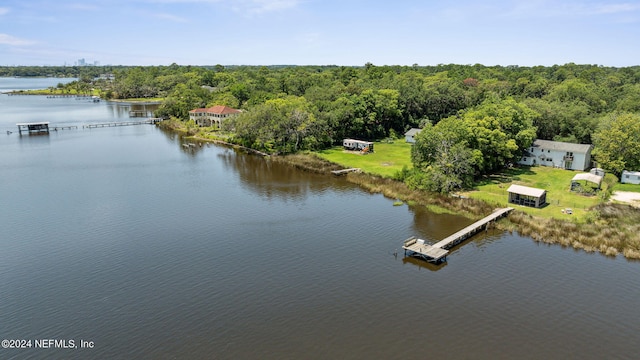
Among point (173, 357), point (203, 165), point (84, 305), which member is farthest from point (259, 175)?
point (173, 357)

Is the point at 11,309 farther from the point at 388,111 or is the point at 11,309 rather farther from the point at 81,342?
the point at 388,111

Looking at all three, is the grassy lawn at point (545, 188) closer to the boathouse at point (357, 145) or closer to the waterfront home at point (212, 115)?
the boathouse at point (357, 145)

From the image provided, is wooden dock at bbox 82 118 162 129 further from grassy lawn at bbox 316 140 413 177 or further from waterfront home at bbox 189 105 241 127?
grassy lawn at bbox 316 140 413 177

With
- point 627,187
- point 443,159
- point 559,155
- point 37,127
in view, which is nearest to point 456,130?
point 443,159

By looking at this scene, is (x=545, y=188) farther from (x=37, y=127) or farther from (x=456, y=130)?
(x=37, y=127)

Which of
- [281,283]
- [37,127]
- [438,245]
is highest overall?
[37,127]

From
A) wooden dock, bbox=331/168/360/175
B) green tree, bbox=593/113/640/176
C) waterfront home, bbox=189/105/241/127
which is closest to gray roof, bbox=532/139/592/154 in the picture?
green tree, bbox=593/113/640/176

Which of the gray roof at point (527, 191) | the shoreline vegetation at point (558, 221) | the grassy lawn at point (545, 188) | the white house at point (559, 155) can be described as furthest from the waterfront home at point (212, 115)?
the gray roof at point (527, 191)
